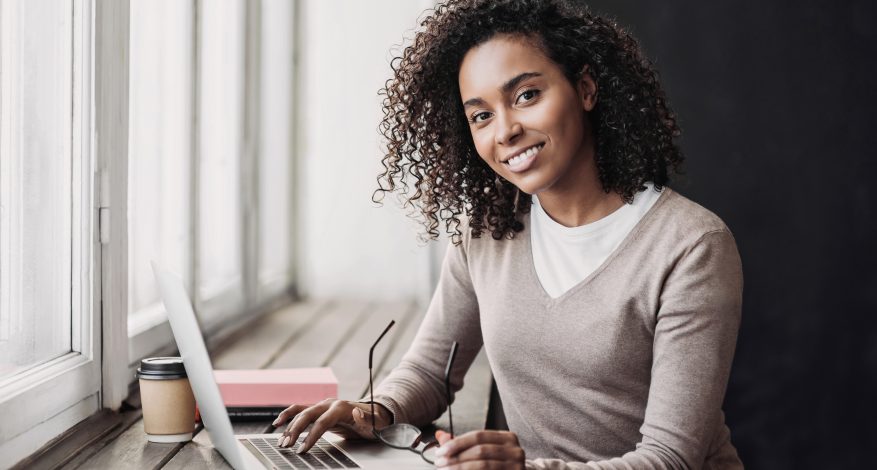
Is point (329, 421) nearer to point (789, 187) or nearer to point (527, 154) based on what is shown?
point (527, 154)

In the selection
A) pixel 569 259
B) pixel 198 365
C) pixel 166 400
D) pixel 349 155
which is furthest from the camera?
pixel 349 155

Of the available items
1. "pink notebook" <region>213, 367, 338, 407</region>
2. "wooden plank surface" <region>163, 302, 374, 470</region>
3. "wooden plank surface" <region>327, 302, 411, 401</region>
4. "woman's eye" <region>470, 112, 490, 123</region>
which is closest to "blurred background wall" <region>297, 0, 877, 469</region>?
"wooden plank surface" <region>327, 302, 411, 401</region>

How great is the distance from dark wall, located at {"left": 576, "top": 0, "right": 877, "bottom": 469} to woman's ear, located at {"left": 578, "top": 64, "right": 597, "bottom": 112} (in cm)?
124

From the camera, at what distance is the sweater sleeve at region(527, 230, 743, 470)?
4.36 feet

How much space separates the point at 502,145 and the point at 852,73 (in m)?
1.64

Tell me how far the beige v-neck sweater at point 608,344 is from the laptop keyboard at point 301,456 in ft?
0.71

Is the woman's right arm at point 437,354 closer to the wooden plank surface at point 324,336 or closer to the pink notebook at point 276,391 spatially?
the pink notebook at point 276,391

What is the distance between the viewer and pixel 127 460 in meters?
1.43

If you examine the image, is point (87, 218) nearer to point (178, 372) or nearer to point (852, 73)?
point (178, 372)

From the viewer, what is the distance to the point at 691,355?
1.37 metres

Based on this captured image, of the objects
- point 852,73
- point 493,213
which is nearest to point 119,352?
point 493,213

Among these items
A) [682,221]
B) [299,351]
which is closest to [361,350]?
[299,351]

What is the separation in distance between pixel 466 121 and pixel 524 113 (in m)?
0.29

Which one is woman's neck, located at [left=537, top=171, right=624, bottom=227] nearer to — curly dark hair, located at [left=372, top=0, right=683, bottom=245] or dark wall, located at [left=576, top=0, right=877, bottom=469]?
curly dark hair, located at [left=372, top=0, right=683, bottom=245]
